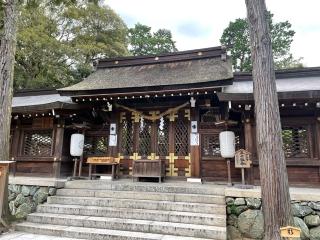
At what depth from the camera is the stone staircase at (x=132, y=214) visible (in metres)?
4.86

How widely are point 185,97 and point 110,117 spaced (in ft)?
9.97

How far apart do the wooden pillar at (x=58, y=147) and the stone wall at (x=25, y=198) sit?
5.25ft

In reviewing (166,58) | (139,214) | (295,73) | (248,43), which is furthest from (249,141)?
(248,43)

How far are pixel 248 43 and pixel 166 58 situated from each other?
57.3 ft

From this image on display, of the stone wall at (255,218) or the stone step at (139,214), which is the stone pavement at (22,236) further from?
the stone wall at (255,218)

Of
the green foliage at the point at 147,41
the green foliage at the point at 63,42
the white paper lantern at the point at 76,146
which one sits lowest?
the white paper lantern at the point at 76,146

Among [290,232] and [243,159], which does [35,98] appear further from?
[290,232]

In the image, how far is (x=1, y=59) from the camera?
5.93m

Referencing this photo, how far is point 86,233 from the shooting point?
4.93 meters

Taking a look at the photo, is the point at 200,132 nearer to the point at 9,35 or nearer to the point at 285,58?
the point at 9,35

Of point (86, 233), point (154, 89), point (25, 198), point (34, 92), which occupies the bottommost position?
point (86, 233)

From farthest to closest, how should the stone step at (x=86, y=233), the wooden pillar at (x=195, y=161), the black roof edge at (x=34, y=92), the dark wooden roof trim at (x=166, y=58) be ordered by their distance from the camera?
the black roof edge at (x=34, y=92) → the dark wooden roof trim at (x=166, y=58) → the wooden pillar at (x=195, y=161) → the stone step at (x=86, y=233)

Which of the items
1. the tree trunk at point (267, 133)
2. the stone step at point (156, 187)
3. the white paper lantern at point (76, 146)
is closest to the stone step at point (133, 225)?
the stone step at point (156, 187)

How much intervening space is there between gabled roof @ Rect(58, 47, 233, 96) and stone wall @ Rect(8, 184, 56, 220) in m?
3.48
